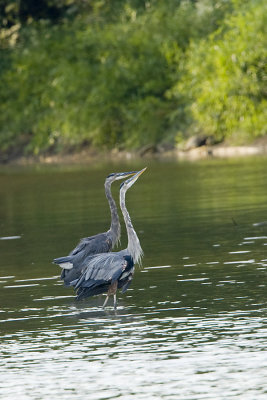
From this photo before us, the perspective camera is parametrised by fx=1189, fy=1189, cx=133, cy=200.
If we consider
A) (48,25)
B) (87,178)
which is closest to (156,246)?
(87,178)

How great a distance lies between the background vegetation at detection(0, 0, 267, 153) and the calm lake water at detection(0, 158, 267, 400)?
28890 mm

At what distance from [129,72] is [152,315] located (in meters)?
52.6

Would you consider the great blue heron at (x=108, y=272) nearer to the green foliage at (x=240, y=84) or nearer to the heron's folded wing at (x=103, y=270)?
the heron's folded wing at (x=103, y=270)

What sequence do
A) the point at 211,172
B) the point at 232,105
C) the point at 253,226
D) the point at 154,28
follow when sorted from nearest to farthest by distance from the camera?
1. the point at 253,226
2. the point at 211,172
3. the point at 232,105
4. the point at 154,28

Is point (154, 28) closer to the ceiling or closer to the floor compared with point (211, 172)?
closer to the ceiling

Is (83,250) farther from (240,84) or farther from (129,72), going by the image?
(129,72)

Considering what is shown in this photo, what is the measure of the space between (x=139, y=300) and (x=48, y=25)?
6584 cm

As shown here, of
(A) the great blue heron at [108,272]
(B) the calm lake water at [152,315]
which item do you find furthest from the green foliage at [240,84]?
(A) the great blue heron at [108,272]

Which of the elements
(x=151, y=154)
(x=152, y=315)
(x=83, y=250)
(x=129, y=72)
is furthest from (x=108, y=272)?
(x=129, y=72)

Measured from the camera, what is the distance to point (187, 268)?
53.1 ft

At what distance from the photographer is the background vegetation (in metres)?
54.6

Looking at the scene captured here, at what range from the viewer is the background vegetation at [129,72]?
54594 millimetres

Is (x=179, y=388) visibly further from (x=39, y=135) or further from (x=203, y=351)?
(x=39, y=135)

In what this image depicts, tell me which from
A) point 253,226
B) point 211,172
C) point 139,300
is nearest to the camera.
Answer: point 139,300
